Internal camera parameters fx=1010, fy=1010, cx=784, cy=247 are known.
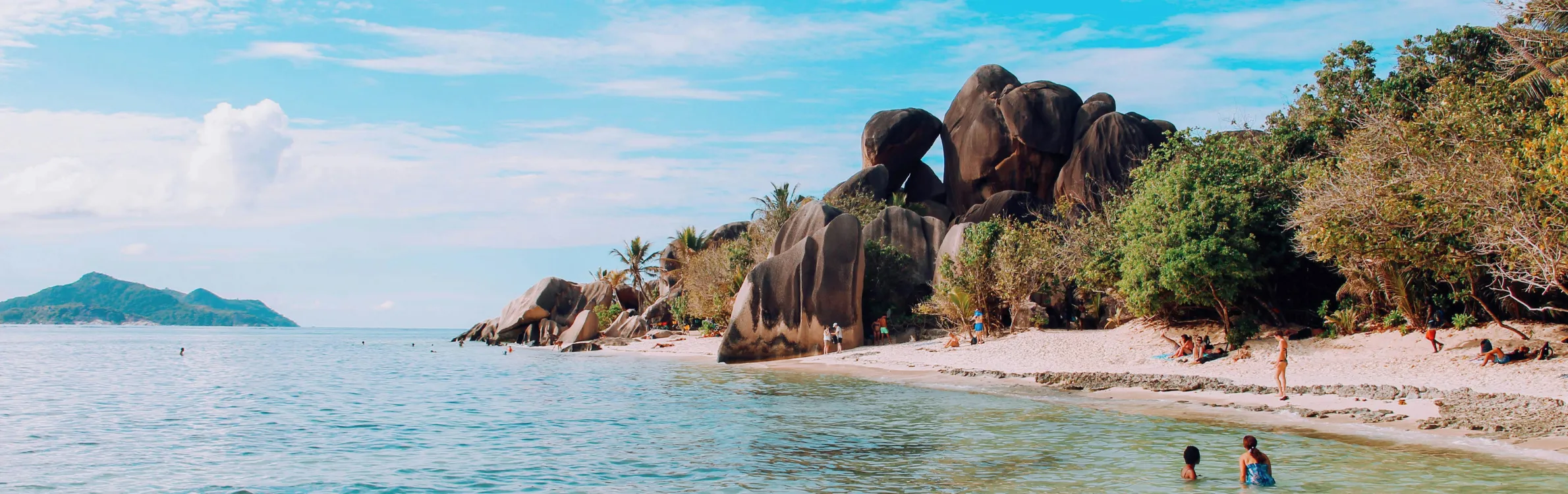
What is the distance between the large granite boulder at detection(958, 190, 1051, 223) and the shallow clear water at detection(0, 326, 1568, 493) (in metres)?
22.3

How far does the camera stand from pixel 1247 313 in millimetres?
24188

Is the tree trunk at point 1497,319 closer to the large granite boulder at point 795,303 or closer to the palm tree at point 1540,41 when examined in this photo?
the palm tree at point 1540,41

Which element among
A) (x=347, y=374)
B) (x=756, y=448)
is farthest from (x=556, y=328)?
(x=756, y=448)

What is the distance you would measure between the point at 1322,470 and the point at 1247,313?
44.8 ft

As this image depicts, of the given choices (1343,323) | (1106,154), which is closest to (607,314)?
(1106,154)

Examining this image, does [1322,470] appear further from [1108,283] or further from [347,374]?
[347,374]

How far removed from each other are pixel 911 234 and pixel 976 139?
13779mm

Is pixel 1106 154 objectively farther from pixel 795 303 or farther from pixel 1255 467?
pixel 1255 467

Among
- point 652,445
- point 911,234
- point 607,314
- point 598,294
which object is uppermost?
point 911,234

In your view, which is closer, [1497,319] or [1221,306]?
[1497,319]

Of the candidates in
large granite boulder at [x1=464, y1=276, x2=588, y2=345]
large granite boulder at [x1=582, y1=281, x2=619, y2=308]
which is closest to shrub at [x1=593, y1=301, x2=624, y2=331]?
large granite boulder at [x1=582, y1=281, x2=619, y2=308]

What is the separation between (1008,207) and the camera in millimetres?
46875

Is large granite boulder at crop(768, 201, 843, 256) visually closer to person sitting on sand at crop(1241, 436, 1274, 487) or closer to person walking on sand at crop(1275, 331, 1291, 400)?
person walking on sand at crop(1275, 331, 1291, 400)

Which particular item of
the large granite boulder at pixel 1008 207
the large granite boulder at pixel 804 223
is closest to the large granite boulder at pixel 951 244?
→ the large granite boulder at pixel 804 223
